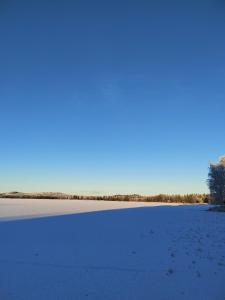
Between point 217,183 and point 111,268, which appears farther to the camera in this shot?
point 217,183

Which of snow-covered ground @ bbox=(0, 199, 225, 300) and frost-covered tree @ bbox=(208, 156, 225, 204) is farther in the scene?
frost-covered tree @ bbox=(208, 156, 225, 204)

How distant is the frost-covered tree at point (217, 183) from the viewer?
157 ft

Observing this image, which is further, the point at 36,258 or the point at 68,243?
the point at 68,243

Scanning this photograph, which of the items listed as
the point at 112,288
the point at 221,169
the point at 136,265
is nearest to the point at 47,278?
the point at 112,288

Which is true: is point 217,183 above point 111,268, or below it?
above

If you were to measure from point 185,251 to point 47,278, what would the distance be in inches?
219

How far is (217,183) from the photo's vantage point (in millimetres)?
48125

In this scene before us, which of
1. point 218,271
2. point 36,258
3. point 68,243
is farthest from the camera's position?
point 68,243

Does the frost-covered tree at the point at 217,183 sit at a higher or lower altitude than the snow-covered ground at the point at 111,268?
higher

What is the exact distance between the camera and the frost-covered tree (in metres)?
47.8

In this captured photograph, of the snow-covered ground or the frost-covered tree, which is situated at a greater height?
the frost-covered tree

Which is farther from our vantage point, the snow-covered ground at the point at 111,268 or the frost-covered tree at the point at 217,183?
the frost-covered tree at the point at 217,183

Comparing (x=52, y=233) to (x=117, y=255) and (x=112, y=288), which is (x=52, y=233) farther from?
(x=112, y=288)

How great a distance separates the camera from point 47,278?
27.3 feet
